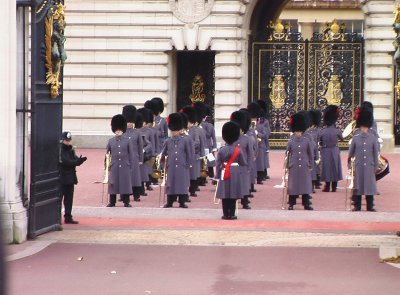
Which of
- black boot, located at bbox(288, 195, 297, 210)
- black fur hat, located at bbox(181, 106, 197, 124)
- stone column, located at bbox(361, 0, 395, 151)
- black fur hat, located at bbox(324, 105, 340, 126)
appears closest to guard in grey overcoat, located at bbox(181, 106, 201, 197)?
black fur hat, located at bbox(181, 106, 197, 124)

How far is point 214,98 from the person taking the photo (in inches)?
1163

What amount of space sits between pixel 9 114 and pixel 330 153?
870 cm

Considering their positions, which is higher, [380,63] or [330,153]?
[380,63]

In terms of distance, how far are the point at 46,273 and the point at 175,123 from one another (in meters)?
6.84

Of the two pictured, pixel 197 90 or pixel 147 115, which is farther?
pixel 197 90

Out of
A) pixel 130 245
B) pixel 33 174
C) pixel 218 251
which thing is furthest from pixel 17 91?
pixel 218 251

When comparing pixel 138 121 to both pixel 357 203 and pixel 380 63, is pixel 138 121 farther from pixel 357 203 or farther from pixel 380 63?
pixel 380 63

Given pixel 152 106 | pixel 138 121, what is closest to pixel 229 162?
pixel 138 121

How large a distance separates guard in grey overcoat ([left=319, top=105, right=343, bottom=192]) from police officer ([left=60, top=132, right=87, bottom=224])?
21.4 feet

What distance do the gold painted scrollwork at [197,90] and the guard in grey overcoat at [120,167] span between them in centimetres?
1356

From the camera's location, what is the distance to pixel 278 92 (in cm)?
2909

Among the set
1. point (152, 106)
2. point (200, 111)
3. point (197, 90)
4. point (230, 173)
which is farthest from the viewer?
point (197, 90)

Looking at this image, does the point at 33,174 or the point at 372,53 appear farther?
the point at 372,53

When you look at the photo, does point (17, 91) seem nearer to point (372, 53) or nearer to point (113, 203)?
point (113, 203)
